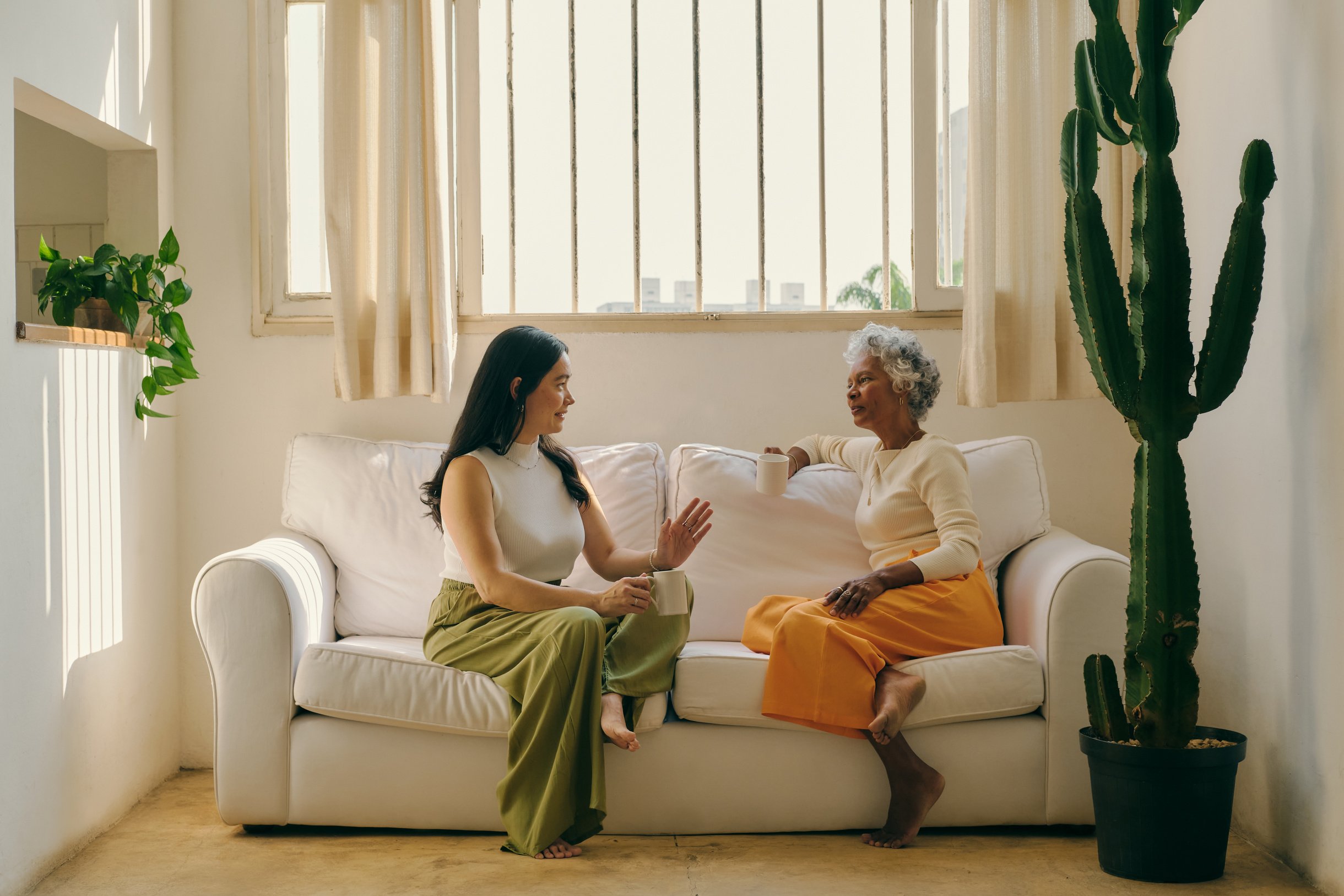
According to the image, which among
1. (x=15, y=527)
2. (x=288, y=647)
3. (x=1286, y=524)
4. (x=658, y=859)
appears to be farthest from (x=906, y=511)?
(x=15, y=527)

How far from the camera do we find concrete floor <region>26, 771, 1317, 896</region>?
2092 mm

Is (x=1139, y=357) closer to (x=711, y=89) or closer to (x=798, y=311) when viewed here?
(x=798, y=311)

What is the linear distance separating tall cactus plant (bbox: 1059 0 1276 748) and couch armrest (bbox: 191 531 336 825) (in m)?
1.73

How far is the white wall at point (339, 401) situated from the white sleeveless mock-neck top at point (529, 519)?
0.69m

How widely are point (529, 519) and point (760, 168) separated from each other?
1.47 meters

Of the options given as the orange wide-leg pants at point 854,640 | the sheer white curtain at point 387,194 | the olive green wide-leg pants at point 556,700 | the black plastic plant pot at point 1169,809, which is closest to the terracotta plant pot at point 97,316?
the sheer white curtain at point 387,194

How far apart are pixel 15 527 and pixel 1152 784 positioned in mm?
2340

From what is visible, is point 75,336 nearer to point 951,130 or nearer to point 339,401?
point 339,401

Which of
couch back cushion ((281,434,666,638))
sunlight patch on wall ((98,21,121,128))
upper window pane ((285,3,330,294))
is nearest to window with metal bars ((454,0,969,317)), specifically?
upper window pane ((285,3,330,294))

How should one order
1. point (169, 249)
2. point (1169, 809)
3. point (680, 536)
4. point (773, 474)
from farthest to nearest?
point (169, 249), point (773, 474), point (680, 536), point (1169, 809)

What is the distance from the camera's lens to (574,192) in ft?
10.9

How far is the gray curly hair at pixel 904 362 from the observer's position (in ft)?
8.63

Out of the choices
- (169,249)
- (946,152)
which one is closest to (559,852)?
(169,249)

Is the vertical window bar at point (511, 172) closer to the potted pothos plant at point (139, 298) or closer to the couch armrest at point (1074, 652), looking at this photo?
the potted pothos plant at point (139, 298)
